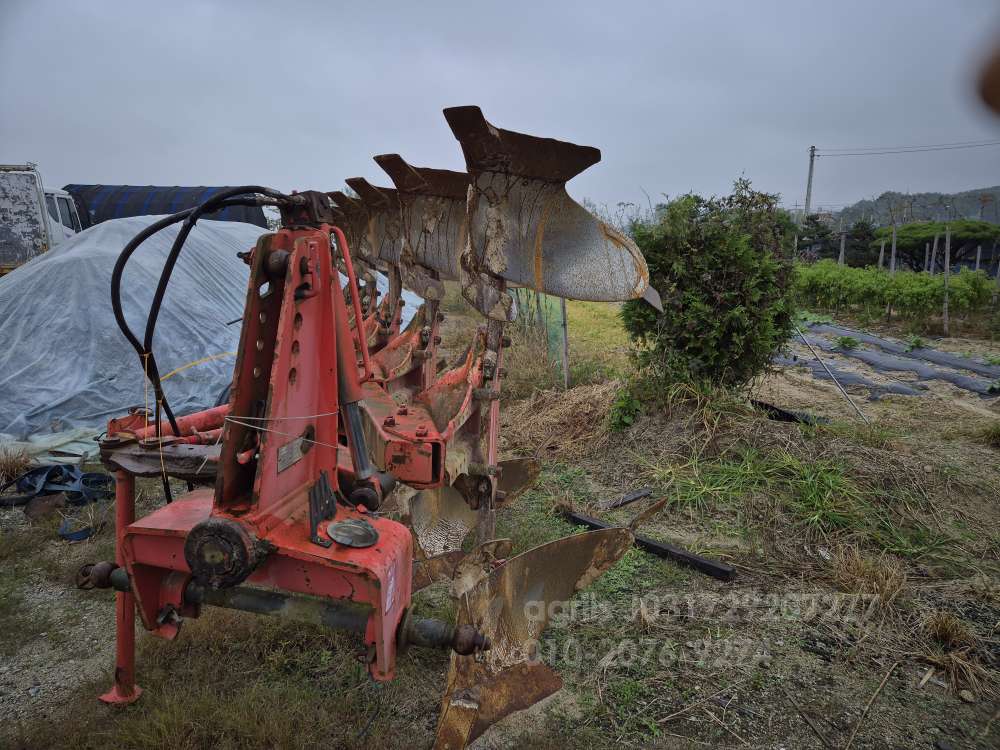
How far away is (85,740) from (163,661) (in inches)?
18.3

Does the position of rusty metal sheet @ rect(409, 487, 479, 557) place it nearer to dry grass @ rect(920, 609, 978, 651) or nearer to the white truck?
dry grass @ rect(920, 609, 978, 651)

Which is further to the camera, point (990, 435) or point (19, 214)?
point (19, 214)

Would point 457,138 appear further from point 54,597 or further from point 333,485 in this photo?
point 54,597

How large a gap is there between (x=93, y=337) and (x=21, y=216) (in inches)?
203

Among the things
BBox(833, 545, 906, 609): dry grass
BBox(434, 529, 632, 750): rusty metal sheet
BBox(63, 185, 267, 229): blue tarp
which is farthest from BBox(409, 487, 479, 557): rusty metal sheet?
BBox(63, 185, 267, 229): blue tarp

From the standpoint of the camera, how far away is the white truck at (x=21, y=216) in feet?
33.0

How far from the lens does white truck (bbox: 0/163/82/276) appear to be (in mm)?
10055

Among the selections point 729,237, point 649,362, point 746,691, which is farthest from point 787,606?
point 729,237

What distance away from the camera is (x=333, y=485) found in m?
2.24

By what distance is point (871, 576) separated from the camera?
337cm

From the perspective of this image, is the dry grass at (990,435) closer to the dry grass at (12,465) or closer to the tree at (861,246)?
the dry grass at (12,465)

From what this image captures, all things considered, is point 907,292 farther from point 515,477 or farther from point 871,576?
point 515,477

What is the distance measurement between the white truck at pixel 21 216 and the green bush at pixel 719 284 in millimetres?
10389

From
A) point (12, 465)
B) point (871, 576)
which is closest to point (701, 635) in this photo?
point (871, 576)
